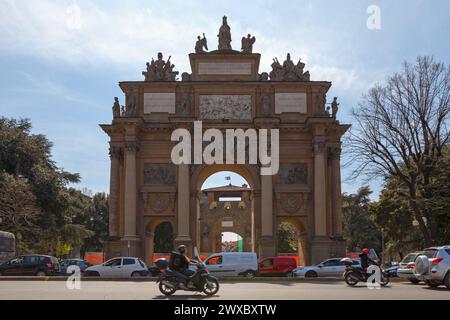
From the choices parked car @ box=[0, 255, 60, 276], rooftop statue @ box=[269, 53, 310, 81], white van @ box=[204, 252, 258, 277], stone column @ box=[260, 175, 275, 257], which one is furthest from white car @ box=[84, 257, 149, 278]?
rooftop statue @ box=[269, 53, 310, 81]

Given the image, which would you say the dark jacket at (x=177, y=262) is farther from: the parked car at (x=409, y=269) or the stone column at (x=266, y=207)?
the stone column at (x=266, y=207)

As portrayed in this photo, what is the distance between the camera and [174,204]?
46.5 meters

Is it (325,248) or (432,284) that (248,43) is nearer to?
(325,248)

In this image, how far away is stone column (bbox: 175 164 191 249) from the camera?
45156 millimetres

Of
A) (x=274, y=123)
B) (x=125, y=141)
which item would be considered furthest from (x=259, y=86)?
(x=125, y=141)

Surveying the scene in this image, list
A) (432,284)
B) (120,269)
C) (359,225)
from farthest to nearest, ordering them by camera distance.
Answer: (359,225), (120,269), (432,284)

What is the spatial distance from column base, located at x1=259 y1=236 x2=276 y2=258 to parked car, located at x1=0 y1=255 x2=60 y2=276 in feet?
48.4

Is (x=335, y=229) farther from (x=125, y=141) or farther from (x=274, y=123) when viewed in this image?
(x=125, y=141)

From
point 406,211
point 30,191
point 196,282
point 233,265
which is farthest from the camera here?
point 30,191

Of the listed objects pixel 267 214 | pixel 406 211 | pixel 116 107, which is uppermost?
pixel 116 107

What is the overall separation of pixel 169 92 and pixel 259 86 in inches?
270

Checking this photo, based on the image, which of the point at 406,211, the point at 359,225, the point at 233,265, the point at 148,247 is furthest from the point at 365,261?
the point at 359,225

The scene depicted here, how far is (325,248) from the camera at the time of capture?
44469mm

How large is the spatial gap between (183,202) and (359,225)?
133 feet
